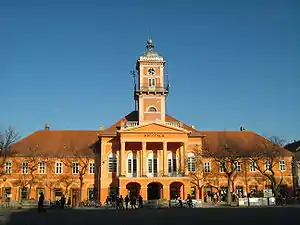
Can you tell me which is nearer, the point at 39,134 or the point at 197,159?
the point at 197,159

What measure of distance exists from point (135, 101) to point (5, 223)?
39638 mm

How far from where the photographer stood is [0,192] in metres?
52.5

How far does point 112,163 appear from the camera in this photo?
2055 inches

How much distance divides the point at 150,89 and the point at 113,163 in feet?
37.6

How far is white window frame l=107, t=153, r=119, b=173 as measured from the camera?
51.9 meters

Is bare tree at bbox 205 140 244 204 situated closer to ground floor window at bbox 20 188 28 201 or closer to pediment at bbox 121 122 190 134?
pediment at bbox 121 122 190 134

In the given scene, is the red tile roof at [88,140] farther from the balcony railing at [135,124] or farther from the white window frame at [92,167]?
the balcony railing at [135,124]

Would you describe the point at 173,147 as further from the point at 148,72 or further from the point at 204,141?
the point at 148,72

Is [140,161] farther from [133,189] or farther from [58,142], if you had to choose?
[58,142]

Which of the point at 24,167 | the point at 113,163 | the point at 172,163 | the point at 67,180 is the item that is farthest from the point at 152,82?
the point at 24,167

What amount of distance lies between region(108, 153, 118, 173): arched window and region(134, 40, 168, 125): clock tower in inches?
227

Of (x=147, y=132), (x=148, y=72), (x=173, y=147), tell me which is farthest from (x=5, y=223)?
(x=148, y=72)

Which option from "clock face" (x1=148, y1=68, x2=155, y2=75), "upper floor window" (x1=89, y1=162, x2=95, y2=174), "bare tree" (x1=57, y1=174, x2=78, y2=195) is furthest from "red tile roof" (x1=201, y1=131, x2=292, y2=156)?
"bare tree" (x1=57, y1=174, x2=78, y2=195)

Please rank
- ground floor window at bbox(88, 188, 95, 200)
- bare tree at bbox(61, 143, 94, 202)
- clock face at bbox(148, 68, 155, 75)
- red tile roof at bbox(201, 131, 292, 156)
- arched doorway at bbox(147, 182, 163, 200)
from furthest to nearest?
clock face at bbox(148, 68, 155, 75) → red tile roof at bbox(201, 131, 292, 156) → bare tree at bbox(61, 143, 94, 202) → ground floor window at bbox(88, 188, 95, 200) → arched doorway at bbox(147, 182, 163, 200)
